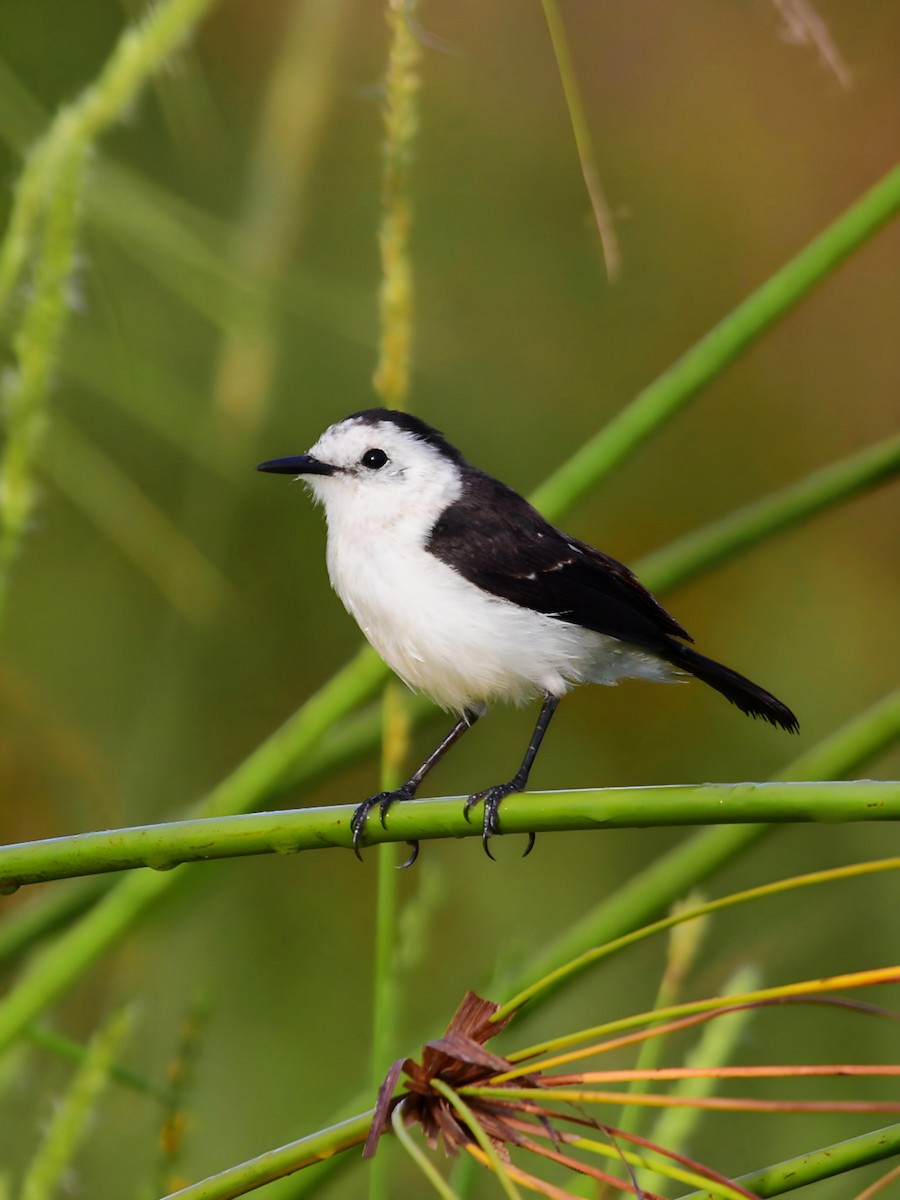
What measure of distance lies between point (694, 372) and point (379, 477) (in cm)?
79

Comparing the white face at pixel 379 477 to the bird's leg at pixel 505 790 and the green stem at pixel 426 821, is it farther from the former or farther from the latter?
the green stem at pixel 426 821

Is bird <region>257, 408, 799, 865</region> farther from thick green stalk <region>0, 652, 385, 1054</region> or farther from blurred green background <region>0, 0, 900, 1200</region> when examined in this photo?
blurred green background <region>0, 0, 900, 1200</region>

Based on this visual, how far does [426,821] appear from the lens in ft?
4.30

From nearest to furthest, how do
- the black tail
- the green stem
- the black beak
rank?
the green stem < the black tail < the black beak

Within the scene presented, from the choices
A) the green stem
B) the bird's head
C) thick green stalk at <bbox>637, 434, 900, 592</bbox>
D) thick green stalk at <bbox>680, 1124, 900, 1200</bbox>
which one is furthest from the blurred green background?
thick green stalk at <bbox>680, 1124, 900, 1200</bbox>

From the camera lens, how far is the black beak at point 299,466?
221cm

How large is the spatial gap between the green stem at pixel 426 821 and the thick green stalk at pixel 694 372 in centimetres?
45

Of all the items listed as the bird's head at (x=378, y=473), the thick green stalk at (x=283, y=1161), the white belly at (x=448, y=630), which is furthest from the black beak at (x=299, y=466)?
the thick green stalk at (x=283, y=1161)

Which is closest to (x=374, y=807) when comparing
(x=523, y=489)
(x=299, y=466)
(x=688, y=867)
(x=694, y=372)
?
(x=688, y=867)

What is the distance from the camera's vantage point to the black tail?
210cm

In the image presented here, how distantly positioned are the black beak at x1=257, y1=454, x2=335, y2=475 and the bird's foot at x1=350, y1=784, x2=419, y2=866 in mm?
509

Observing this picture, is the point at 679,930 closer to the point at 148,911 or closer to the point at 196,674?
the point at 148,911

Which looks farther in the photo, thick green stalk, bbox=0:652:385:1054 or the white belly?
the white belly

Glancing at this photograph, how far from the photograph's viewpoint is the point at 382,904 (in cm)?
137
